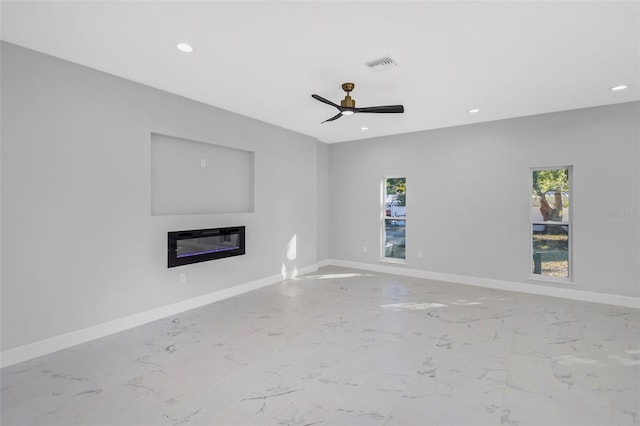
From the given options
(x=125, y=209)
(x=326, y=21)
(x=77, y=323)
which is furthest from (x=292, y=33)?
(x=77, y=323)

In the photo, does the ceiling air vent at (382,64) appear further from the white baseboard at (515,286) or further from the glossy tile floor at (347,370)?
the white baseboard at (515,286)

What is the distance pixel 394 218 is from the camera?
6.55m

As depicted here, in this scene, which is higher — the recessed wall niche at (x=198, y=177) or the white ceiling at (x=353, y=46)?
the white ceiling at (x=353, y=46)

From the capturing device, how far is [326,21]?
240cm

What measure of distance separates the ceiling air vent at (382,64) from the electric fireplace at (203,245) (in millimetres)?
2925

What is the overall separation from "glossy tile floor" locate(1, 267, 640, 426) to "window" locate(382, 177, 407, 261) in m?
2.40

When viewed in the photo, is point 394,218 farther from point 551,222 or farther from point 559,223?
point 559,223

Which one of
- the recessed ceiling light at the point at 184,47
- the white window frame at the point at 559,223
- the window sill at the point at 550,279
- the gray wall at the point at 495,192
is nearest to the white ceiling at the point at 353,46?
the recessed ceiling light at the point at 184,47

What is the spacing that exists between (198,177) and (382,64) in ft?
9.40

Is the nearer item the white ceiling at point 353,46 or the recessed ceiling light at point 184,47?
the white ceiling at point 353,46

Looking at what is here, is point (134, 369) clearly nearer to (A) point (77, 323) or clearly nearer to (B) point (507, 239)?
(A) point (77, 323)

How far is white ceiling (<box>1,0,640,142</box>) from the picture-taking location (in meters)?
2.29

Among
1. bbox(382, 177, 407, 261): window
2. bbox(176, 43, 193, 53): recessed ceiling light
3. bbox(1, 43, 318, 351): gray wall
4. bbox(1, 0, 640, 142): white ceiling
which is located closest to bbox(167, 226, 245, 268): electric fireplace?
bbox(1, 43, 318, 351): gray wall

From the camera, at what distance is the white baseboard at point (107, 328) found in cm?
279
